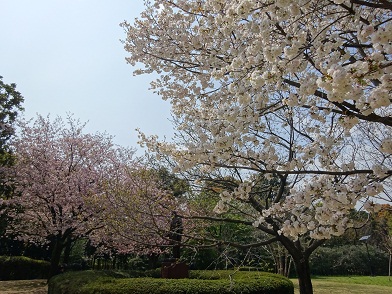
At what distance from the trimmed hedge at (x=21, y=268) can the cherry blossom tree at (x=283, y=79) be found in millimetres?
14008

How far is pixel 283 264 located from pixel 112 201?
26.9ft

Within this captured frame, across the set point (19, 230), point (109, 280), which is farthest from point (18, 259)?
point (109, 280)

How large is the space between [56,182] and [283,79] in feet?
35.8

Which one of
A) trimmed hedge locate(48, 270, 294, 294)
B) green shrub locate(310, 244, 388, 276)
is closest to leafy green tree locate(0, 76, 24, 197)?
trimmed hedge locate(48, 270, 294, 294)

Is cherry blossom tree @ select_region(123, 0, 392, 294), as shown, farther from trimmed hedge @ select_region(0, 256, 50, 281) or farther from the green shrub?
the green shrub

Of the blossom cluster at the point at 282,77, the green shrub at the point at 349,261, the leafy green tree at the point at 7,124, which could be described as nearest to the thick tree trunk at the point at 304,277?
the blossom cluster at the point at 282,77

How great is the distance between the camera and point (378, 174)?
2990 millimetres

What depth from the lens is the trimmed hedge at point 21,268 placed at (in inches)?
619

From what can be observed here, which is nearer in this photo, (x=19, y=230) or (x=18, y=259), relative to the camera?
(x=19, y=230)

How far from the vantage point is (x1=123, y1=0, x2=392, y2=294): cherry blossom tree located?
2.59m

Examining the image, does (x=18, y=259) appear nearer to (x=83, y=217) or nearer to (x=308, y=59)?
(x=83, y=217)

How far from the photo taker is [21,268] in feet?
53.2

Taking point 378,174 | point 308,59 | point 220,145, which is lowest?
point 378,174

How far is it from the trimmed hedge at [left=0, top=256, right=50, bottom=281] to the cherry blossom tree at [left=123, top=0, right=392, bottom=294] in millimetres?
14008
